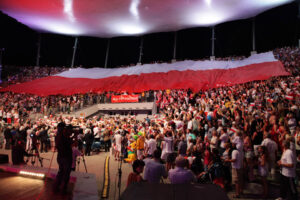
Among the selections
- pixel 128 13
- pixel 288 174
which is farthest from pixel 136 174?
pixel 128 13

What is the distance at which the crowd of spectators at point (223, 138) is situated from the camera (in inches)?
170

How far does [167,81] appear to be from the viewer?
14633mm

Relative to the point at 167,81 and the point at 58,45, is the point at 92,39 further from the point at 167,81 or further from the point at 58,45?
the point at 167,81

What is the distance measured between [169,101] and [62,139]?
13.2 meters

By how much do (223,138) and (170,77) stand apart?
30.6 ft

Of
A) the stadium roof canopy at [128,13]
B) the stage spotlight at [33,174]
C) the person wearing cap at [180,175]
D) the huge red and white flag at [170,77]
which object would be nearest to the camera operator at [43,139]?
the huge red and white flag at [170,77]

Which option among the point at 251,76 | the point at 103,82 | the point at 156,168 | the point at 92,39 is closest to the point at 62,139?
the point at 156,168

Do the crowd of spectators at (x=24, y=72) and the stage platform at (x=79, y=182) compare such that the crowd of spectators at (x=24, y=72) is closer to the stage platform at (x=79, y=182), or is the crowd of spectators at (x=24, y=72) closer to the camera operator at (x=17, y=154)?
the camera operator at (x=17, y=154)

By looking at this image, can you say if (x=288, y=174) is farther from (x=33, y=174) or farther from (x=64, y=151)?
(x=33, y=174)

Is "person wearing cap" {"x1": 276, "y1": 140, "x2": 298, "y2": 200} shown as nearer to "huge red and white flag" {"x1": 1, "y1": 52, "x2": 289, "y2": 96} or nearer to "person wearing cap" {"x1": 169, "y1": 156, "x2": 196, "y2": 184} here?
"person wearing cap" {"x1": 169, "y1": 156, "x2": 196, "y2": 184}

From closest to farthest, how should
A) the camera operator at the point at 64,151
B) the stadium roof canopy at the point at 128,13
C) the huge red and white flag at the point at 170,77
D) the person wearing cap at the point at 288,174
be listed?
the camera operator at the point at 64,151
the person wearing cap at the point at 288,174
the huge red and white flag at the point at 170,77
the stadium roof canopy at the point at 128,13

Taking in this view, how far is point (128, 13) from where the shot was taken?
21203 millimetres

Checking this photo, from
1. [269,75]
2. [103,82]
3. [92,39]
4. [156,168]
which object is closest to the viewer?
[156,168]

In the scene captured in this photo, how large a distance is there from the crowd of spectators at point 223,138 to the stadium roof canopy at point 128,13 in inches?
273
